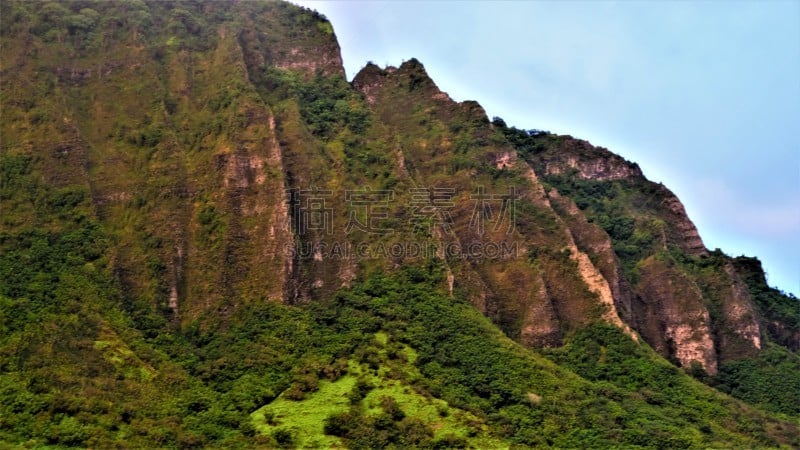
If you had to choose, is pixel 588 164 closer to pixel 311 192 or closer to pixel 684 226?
pixel 684 226

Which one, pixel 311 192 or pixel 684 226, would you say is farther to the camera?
pixel 684 226

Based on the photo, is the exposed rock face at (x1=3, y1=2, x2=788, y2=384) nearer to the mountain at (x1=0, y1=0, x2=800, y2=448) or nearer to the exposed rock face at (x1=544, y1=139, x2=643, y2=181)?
the mountain at (x1=0, y1=0, x2=800, y2=448)

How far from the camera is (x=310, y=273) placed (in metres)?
60.3

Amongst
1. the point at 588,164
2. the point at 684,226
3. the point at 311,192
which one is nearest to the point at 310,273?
the point at 311,192

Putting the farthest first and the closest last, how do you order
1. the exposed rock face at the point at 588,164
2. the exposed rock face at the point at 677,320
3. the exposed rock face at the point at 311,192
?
1. the exposed rock face at the point at 588,164
2. the exposed rock face at the point at 677,320
3. the exposed rock face at the point at 311,192

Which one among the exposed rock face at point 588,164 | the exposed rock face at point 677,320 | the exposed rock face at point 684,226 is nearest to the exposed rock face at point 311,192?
the exposed rock face at point 677,320

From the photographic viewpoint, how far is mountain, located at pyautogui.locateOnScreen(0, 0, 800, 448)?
5028 cm

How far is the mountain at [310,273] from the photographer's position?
5028cm

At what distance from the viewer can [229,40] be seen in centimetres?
7031

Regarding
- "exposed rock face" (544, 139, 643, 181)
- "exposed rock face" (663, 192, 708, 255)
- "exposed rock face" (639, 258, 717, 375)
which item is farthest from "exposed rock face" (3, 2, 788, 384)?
"exposed rock face" (544, 139, 643, 181)

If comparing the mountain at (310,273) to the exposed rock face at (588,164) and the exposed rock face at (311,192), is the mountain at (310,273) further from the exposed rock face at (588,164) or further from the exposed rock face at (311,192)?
the exposed rock face at (588,164)

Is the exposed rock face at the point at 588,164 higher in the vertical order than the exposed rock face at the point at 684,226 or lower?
higher

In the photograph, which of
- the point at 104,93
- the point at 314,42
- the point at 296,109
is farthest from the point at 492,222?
the point at 104,93

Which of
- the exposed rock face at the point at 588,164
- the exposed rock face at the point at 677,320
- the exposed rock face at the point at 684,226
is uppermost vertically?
the exposed rock face at the point at 588,164
